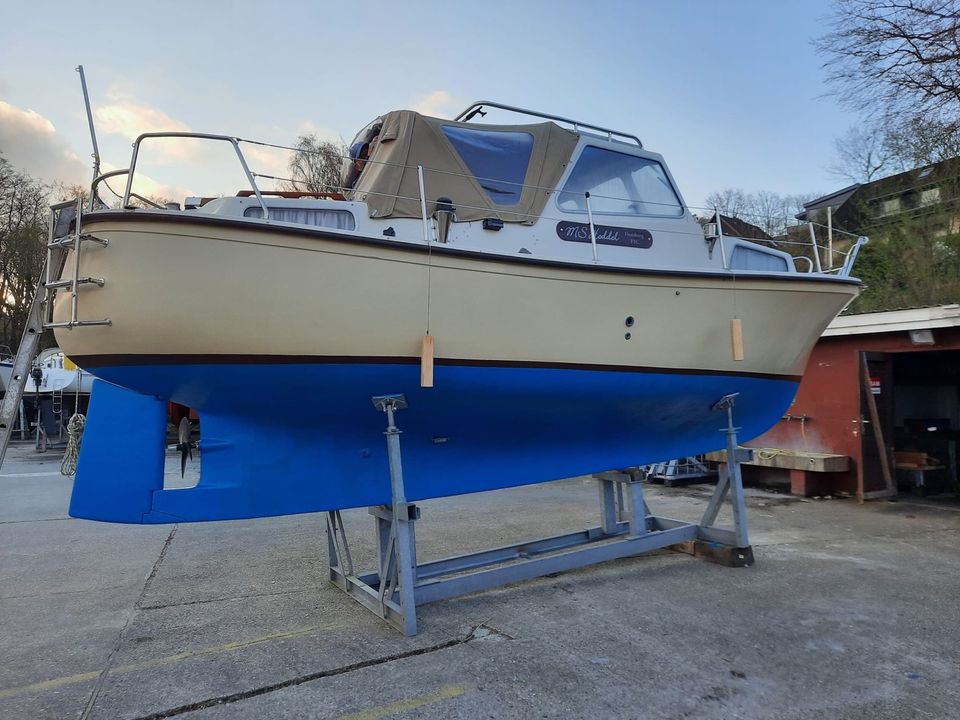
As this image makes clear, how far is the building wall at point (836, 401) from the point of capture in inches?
298

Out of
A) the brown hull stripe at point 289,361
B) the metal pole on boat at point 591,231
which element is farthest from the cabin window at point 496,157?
the brown hull stripe at point 289,361

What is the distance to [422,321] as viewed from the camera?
143 inches

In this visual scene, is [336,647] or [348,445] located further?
[348,445]

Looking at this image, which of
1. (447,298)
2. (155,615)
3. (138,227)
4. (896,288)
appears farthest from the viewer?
(896,288)

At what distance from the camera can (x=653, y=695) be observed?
2.88 m

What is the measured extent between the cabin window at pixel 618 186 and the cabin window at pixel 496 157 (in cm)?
35

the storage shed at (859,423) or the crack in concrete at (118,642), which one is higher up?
the storage shed at (859,423)

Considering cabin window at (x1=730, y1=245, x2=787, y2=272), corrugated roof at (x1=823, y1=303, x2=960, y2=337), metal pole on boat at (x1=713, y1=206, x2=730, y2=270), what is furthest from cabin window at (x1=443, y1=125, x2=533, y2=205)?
corrugated roof at (x1=823, y1=303, x2=960, y2=337)

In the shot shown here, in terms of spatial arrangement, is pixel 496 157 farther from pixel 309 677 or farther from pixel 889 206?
pixel 889 206

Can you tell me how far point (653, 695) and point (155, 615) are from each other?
121 inches

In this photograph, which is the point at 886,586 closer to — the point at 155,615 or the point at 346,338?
the point at 346,338

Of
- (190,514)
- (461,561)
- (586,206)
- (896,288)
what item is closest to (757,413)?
(586,206)

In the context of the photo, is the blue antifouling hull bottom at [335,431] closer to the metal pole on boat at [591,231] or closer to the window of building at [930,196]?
the metal pole on boat at [591,231]

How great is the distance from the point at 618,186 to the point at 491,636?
10.8 ft
